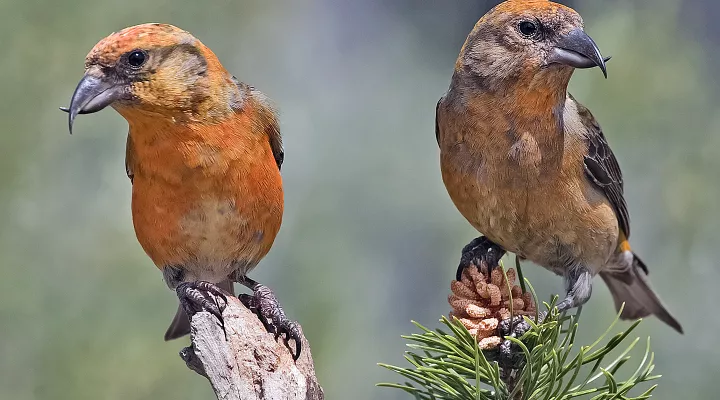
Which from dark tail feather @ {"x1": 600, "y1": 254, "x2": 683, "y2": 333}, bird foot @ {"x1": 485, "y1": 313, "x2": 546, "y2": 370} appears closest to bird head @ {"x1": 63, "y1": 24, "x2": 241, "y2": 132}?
bird foot @ {"x1": 485, "y1": 313, "x2": 546, "y2": 370}

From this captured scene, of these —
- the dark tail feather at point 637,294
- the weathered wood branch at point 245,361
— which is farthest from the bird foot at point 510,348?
the dark tail feather at point 637,294

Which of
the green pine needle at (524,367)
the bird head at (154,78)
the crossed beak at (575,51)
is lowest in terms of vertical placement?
the green pine needle at (524,367)

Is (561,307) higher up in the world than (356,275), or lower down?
lower down

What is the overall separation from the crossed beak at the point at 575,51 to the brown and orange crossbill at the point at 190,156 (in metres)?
0.74

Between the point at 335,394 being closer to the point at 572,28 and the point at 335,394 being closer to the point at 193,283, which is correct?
the point at 193,283

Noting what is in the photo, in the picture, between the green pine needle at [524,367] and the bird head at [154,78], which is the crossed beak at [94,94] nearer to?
the bird head at [154,78]

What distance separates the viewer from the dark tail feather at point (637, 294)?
2.63 metres

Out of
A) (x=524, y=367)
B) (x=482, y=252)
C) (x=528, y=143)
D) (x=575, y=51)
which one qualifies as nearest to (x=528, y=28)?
(x=575, y=51)

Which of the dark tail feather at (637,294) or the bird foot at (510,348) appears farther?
the dark tail feather at (637,294)

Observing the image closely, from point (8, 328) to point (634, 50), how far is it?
2422 mm

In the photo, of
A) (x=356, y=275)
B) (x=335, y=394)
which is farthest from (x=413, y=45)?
(x=335, y=394)

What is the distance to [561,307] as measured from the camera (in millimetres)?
2104

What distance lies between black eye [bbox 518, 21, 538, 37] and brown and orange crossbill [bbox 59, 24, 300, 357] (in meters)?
0.68

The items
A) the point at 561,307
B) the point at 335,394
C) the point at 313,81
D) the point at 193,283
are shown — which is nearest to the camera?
the point at 193,283
